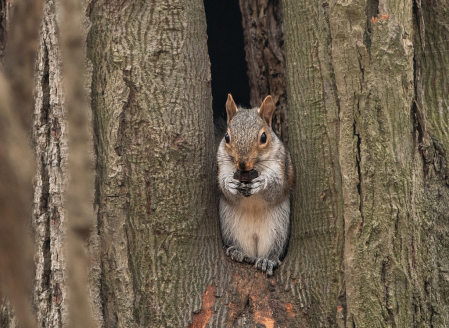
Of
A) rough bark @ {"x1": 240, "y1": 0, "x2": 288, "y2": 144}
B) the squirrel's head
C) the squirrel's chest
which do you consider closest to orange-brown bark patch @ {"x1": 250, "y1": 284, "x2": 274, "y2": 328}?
the squirrel's chest

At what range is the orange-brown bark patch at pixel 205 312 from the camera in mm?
2041

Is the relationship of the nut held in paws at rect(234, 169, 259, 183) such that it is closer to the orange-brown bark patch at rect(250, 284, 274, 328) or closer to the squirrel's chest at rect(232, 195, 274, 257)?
the squirrel's chest at rect(232, 195, 274, 257)

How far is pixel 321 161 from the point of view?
2.18 meters

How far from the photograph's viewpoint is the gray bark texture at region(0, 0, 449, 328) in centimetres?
196

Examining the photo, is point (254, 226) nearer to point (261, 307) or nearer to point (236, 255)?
point (236, 255)

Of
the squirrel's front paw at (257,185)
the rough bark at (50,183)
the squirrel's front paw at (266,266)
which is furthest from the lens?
the squirrel's front paw at (257,185)

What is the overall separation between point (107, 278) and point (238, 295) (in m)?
0.61

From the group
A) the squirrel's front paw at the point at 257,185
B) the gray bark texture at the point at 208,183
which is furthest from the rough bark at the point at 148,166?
the squirrel's front paw at the point at 257,185

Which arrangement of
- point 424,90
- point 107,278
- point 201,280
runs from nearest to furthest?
1. point 107,278
2. point 201,280
3. point 424,90

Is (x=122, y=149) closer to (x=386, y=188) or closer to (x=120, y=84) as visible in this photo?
(x=120, y=84)

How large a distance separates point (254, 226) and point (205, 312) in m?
0.80

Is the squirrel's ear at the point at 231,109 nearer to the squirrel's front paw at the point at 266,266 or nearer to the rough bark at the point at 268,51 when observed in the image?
the rough bark at the point at 268,51

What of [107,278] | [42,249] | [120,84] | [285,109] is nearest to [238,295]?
[107,278]

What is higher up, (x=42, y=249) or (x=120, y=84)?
(x=120, y=84)
